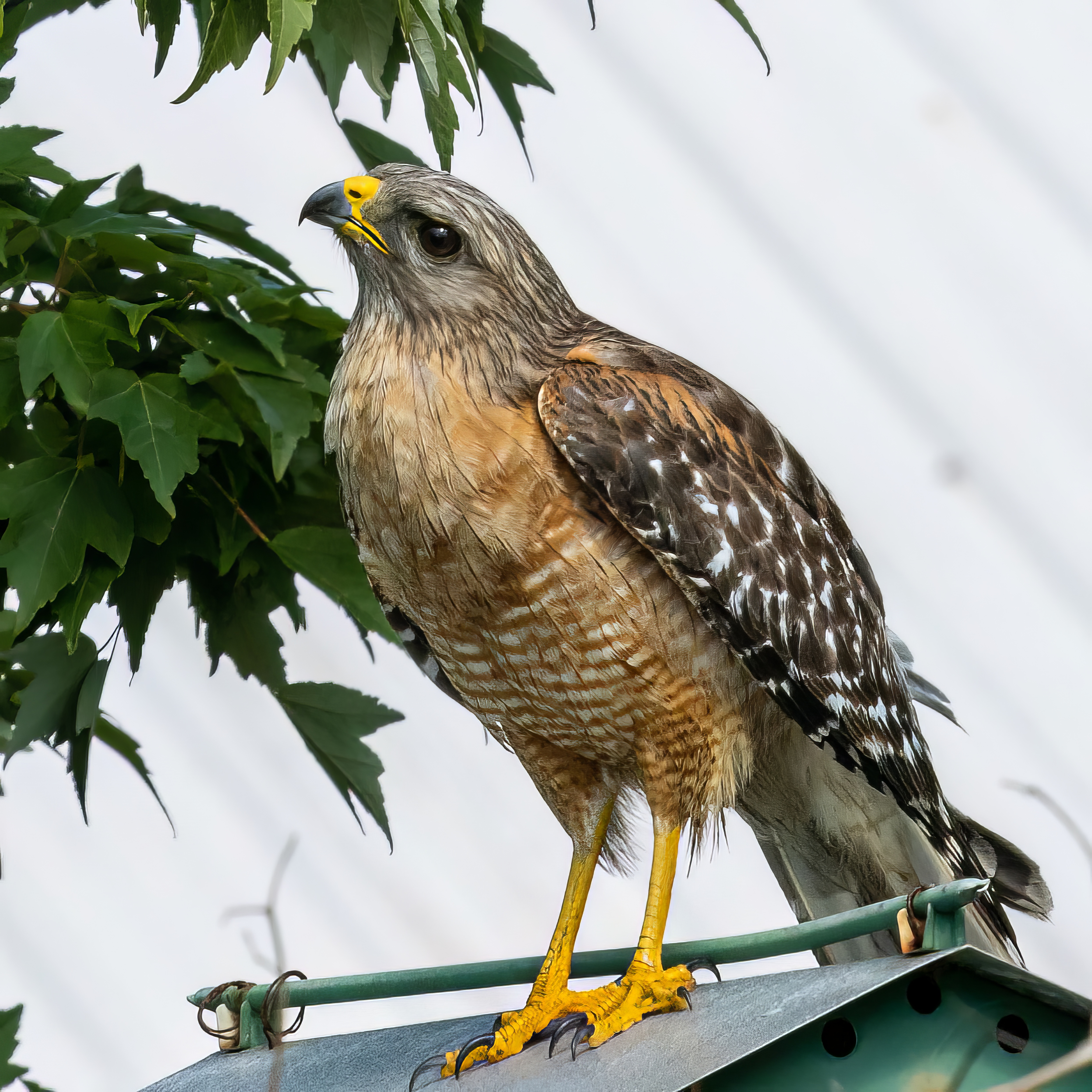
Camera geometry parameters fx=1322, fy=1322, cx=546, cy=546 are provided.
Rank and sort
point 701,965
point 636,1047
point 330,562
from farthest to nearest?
point 330,562, point 701,965, point 636,1047

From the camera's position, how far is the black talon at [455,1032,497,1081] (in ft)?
3.93

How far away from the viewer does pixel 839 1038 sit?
1.01 meters

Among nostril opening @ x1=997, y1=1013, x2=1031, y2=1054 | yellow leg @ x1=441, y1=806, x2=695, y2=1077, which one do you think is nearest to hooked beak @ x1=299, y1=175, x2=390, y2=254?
yellow leg @ x1=441, y1=806, x2=695, y2=1077

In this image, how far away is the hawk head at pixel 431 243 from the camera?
1.24 meters

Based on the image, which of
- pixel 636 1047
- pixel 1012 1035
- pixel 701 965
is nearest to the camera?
pixel 1012 1035

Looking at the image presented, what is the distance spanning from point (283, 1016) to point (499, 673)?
1.56ft

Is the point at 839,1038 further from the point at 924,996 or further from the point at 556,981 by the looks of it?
the point at 556,981

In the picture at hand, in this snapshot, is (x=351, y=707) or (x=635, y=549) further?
(x=351, y=707)

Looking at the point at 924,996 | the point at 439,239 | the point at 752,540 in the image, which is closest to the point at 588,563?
the point at 752,540

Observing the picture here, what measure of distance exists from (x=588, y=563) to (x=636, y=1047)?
1.34 ft

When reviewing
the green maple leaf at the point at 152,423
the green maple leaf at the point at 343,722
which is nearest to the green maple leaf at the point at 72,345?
the green maple leaf at the point at 152,423

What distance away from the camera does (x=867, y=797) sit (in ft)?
4.77

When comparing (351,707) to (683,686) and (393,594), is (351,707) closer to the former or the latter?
(393,594)

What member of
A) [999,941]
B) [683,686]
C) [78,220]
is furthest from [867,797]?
[78,220]
